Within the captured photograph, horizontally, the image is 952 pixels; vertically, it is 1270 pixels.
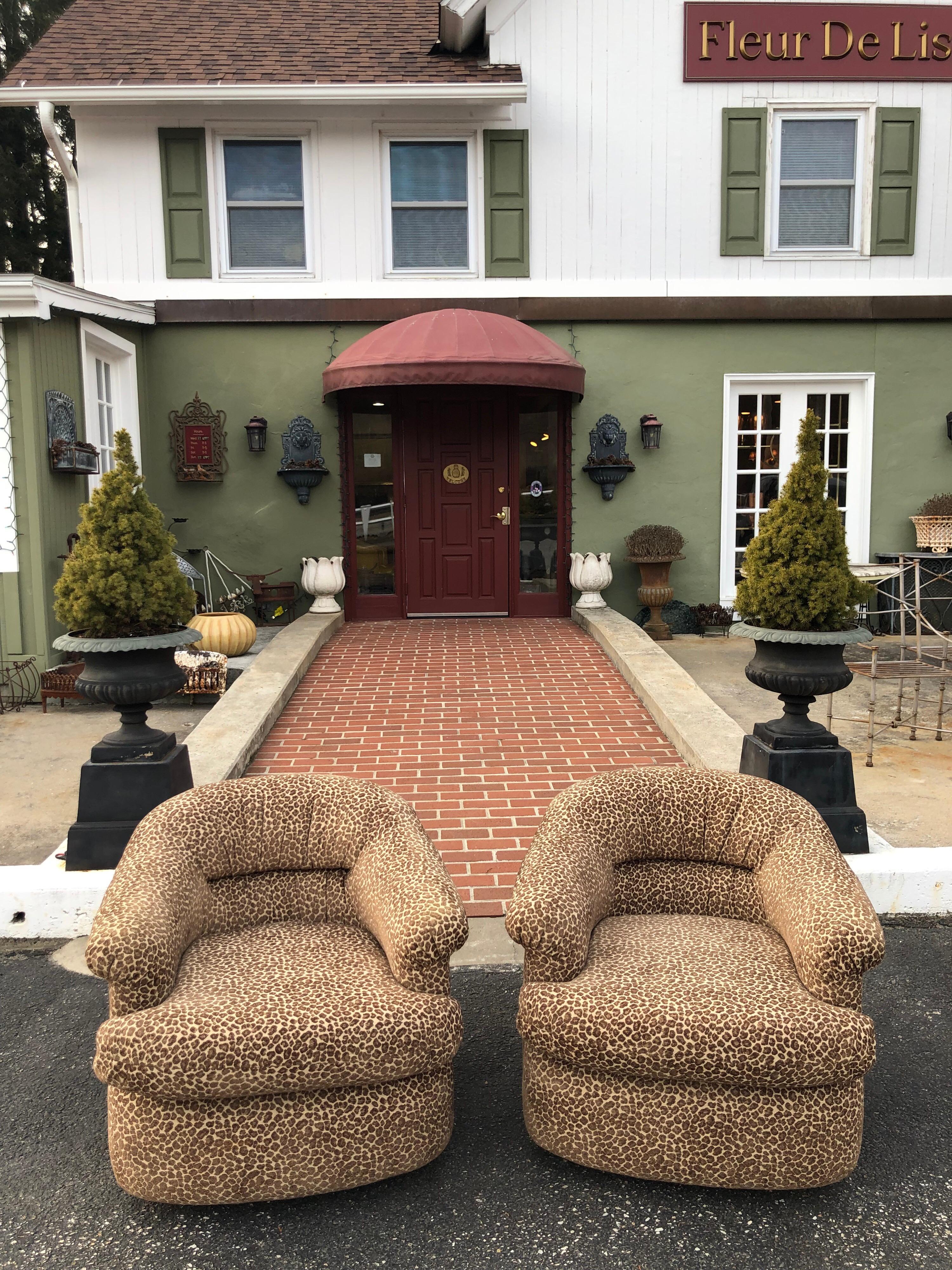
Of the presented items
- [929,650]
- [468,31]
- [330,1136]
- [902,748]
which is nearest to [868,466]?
[929,650]

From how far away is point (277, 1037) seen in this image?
239cm

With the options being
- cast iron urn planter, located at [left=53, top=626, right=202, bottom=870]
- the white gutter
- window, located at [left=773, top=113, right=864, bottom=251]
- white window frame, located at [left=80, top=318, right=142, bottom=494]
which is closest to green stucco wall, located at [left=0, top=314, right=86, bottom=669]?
white window frame, located at [left=80, top=318, right=142, bottom=494]

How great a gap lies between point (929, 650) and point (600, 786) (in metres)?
5.64

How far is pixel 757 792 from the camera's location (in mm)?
3189

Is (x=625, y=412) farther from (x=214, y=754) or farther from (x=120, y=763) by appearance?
(x=120, y=763)

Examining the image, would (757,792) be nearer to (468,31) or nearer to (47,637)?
(47,637)

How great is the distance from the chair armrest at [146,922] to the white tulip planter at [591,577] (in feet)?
22.7

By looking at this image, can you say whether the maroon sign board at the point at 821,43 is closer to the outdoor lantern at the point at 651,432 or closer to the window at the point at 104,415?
the outdoor lantern at the point at 651,432

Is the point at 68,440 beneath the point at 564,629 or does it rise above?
above

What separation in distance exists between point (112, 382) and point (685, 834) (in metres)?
7.82

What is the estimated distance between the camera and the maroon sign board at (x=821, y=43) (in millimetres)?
9344

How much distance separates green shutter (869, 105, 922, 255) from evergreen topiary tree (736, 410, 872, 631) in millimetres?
6617

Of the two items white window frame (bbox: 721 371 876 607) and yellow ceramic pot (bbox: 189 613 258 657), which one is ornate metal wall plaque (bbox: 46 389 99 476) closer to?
yellow ceramic pot (bbox: 189 613 258 657)

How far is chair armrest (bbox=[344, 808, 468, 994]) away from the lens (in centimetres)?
260
